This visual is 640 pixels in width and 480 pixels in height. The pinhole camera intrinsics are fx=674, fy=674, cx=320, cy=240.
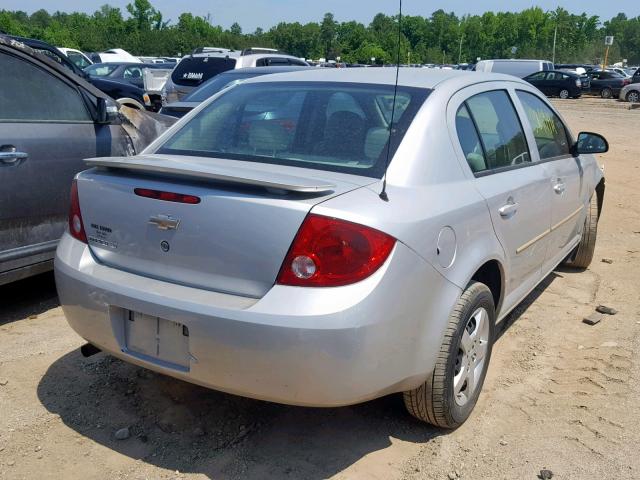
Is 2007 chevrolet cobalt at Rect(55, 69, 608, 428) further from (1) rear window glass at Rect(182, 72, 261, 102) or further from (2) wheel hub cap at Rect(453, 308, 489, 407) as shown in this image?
(1) rear window glass at Rect(182, 72, 261, 102)

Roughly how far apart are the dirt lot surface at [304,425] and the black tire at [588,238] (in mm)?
1391

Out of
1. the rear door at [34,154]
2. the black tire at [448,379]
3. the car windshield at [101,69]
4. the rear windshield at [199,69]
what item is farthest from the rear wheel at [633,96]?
the black tire at [448,379]

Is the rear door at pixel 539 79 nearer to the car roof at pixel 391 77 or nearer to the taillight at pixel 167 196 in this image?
the car roof at pixel 391 77

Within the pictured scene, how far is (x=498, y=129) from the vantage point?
3.74m

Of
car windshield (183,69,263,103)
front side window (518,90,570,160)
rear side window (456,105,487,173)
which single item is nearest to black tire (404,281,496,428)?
rear side window (456,105,487,173)

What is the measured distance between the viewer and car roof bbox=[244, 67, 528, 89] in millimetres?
3492

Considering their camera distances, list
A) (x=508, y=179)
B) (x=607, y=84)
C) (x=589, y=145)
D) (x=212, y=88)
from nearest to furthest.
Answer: (x=508, y=179) < (x=589, y=145) < (x=212, y=88) < (x=607, y=84)

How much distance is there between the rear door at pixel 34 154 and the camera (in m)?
4.18

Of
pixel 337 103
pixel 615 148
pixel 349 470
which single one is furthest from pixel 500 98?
pixel 615 148

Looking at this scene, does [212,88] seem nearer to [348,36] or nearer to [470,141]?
[470,141]

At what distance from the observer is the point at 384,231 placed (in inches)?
101

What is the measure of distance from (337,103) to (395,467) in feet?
5.77

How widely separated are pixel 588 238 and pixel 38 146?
4.28m

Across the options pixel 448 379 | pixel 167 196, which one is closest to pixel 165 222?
pixel 167 196
